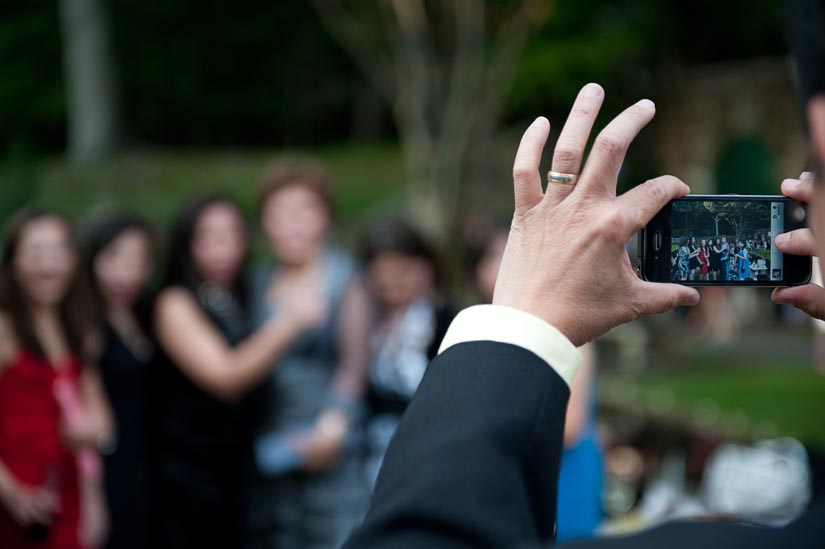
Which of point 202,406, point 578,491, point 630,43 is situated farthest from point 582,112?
point 630,43

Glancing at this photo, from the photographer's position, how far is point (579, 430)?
2.85 metres

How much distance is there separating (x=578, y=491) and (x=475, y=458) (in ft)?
7.22

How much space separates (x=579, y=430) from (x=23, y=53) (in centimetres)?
2685

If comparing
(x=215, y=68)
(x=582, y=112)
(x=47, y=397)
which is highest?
(x=215, y=68)

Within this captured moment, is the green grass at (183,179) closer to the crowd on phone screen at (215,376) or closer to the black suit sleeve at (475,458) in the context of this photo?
the crowd on phone screen at (215,376)

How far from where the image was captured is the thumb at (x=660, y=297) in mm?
1004

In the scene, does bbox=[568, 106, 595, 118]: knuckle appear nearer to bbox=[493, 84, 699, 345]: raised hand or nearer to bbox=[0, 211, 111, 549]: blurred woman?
bbox=[493, 84, 699, 345]: raised hand

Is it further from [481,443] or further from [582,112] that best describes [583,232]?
[481,443]

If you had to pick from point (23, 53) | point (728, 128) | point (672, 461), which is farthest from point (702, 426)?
point (23, 53)

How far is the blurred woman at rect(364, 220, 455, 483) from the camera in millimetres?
3318

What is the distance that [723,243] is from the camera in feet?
3.53

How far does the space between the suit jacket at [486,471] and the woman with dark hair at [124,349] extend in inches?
108

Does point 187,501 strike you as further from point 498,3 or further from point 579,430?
point 498,3

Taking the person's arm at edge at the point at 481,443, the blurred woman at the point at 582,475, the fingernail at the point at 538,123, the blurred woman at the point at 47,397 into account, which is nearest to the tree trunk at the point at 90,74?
the blurred woman at the point at 47,397
